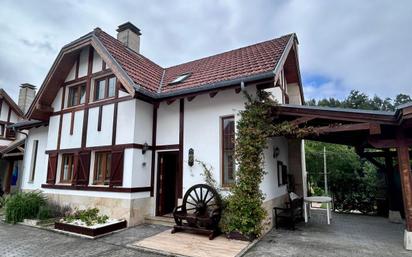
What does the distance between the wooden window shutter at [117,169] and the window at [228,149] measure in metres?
3.23

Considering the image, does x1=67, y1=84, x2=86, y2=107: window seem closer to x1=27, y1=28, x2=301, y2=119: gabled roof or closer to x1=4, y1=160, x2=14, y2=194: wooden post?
x1=27, y1=28, x2=301, y2=119: gabled roof

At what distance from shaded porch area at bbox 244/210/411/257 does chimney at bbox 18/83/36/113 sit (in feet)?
60.8

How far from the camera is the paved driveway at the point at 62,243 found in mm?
4867

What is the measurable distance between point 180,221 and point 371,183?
8.51 metres

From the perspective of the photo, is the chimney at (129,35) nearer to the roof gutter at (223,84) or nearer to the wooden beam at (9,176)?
the roof gutter at (223,84)

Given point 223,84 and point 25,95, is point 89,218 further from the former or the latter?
point 25,95

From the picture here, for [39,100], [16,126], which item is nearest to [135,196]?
[39,100]

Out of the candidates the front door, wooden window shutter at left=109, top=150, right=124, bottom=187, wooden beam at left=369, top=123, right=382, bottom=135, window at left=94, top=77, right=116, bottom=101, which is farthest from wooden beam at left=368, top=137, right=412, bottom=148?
window at left=94, top=77, right=116, bottom=101

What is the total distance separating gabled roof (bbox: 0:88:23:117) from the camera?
1569cm

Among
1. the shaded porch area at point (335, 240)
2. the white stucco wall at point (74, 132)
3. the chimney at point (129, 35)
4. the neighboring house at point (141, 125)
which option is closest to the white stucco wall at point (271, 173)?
the neighboring house at point (141, 125)

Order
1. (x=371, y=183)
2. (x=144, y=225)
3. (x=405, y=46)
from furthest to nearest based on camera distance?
1. (x=405, y=46)
2. (x=371, y=183)
3. (x=144, y=225)

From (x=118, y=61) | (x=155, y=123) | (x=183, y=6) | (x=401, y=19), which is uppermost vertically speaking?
(x=401, y=19)

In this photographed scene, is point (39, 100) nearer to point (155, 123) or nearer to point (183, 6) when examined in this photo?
point (155, 123)

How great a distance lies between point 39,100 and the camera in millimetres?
9414
